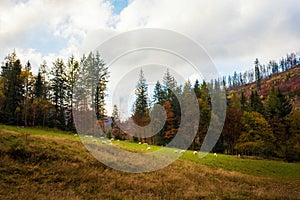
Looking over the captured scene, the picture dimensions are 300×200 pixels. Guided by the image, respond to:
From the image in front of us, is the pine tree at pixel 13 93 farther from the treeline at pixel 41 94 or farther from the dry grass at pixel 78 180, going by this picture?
the dry grass at pixel 78 180

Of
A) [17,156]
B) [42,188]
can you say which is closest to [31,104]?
[17,156]

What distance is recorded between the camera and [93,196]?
11.6 metres

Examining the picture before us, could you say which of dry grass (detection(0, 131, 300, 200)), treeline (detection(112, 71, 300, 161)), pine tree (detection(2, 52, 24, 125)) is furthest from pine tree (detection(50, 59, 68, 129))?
dry grass (detection(0, 131, 300, 200))

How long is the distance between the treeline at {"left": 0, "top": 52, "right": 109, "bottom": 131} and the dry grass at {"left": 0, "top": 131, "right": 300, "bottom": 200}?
2392cm

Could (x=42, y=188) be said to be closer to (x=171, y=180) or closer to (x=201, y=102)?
(x=171, y=180)

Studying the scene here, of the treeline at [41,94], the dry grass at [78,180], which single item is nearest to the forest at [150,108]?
the treeline at [41,94]

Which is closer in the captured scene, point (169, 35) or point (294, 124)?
point (169, 35)

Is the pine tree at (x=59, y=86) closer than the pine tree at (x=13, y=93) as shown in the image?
No

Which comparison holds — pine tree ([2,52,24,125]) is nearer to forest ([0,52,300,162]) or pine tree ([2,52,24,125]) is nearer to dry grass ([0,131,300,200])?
forest ([0,52,300,162])

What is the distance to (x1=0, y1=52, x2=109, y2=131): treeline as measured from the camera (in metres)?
45.0

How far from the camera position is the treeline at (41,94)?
4497 cm

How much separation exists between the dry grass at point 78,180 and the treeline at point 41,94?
78.5ft

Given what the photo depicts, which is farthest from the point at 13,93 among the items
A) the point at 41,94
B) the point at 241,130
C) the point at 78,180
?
the point at 241,130

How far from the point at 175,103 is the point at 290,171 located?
860 inches
